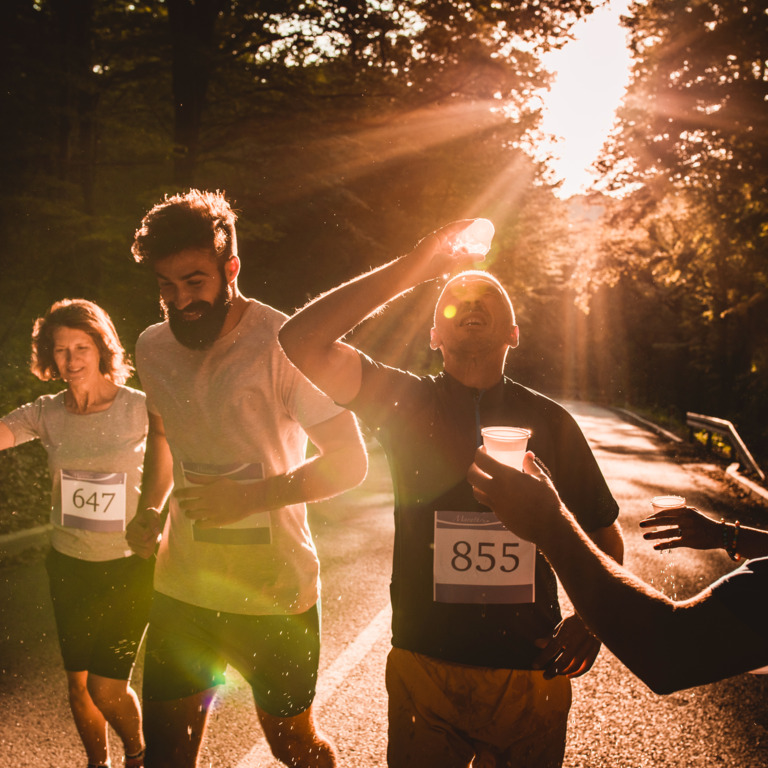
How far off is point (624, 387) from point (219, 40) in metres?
43.1

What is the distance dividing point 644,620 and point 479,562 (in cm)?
117

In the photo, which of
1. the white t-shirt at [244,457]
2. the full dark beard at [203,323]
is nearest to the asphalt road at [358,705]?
the white t-shirt at [244,457]

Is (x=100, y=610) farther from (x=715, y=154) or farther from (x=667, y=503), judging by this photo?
(x=715, y=154)

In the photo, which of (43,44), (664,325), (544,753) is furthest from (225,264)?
(664,325)

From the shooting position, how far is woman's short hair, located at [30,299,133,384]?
3.60 metres

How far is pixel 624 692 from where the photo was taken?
4.53 metres

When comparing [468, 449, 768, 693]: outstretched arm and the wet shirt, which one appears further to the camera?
the wet shirt

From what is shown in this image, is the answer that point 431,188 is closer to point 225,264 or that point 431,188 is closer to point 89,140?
point 89,140

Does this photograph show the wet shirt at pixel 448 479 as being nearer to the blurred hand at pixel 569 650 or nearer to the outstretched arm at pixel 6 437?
the blurred hand at pixel 569 650

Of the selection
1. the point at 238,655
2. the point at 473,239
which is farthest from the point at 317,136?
the point at 238,655

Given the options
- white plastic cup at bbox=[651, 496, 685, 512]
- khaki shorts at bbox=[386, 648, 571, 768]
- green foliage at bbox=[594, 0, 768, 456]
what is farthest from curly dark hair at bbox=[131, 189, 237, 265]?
green foliage at bbox=[594, 0, 768, 456]

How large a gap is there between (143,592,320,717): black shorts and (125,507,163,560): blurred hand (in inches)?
12.7

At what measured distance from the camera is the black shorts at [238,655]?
8.37 feet

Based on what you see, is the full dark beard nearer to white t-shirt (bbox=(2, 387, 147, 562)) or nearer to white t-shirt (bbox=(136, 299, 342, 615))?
white t-shirt (bbox=(136, 299, 342, 615))
